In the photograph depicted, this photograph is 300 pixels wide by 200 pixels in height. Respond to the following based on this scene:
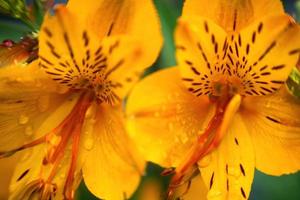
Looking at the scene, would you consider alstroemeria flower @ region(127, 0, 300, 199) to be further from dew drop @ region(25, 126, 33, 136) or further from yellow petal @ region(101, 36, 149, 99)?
dew drop @ region(25, 126, 33, 136)

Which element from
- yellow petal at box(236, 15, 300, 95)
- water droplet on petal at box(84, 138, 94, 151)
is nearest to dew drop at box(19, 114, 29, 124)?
water droplet on petal at box(84, 138, 94, 151)

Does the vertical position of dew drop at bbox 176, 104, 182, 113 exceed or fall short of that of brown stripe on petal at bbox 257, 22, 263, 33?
it falls short

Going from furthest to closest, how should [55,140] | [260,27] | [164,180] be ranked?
[164,180]
[55,140]
[260,27]

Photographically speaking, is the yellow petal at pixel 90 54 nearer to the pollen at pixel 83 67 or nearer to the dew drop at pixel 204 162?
the pollen at pixel 83 67

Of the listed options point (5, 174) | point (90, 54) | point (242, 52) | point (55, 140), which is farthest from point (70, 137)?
point (5, 174)

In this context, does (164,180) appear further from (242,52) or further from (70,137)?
(242,52)

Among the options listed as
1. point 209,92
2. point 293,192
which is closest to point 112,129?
point 209,92

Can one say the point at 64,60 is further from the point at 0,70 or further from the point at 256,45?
the point at 256,45
